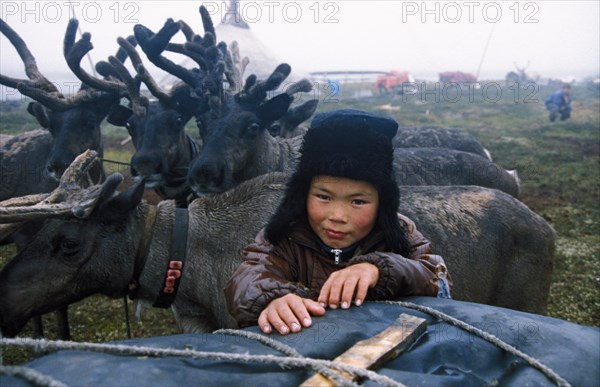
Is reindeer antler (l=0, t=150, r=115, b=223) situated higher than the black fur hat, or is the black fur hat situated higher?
the black fur hat

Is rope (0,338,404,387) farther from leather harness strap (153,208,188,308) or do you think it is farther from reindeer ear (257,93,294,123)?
reindeer ear (257,93,294,123)

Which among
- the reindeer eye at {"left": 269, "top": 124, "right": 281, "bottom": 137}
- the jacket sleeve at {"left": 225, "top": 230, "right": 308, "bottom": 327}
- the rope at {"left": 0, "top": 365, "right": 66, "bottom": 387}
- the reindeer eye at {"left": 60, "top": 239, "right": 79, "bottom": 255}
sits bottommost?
the reindeer eye at {"left": 60, "top": 239, "right": 79, "bottom": 255}

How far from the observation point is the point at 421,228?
12.4 feet

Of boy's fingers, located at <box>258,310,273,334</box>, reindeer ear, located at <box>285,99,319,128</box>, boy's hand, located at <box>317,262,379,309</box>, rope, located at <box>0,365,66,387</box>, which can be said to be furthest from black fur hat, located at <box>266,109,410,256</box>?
reindeer ear, located at <box>285,99,319,128</box>

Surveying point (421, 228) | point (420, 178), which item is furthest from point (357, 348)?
point (420, 178)

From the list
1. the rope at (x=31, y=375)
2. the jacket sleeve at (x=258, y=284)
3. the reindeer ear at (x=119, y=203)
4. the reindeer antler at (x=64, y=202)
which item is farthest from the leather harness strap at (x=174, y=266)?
the rope at (x=31, y=375)

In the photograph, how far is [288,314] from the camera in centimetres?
155

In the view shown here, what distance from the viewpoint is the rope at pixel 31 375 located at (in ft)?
3.27

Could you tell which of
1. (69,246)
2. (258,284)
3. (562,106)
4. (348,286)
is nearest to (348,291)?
(348,286)

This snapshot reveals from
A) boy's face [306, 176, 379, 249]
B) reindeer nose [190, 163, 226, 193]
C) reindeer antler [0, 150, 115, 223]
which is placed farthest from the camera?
reindeer nose [190, 163, 226, 193]

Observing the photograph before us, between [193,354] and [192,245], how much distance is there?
2298 millimetres

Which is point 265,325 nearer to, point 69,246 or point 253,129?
point 69,246

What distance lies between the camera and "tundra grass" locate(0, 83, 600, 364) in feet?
18.8

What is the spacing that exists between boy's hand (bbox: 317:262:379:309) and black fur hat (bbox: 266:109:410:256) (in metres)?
0.35
